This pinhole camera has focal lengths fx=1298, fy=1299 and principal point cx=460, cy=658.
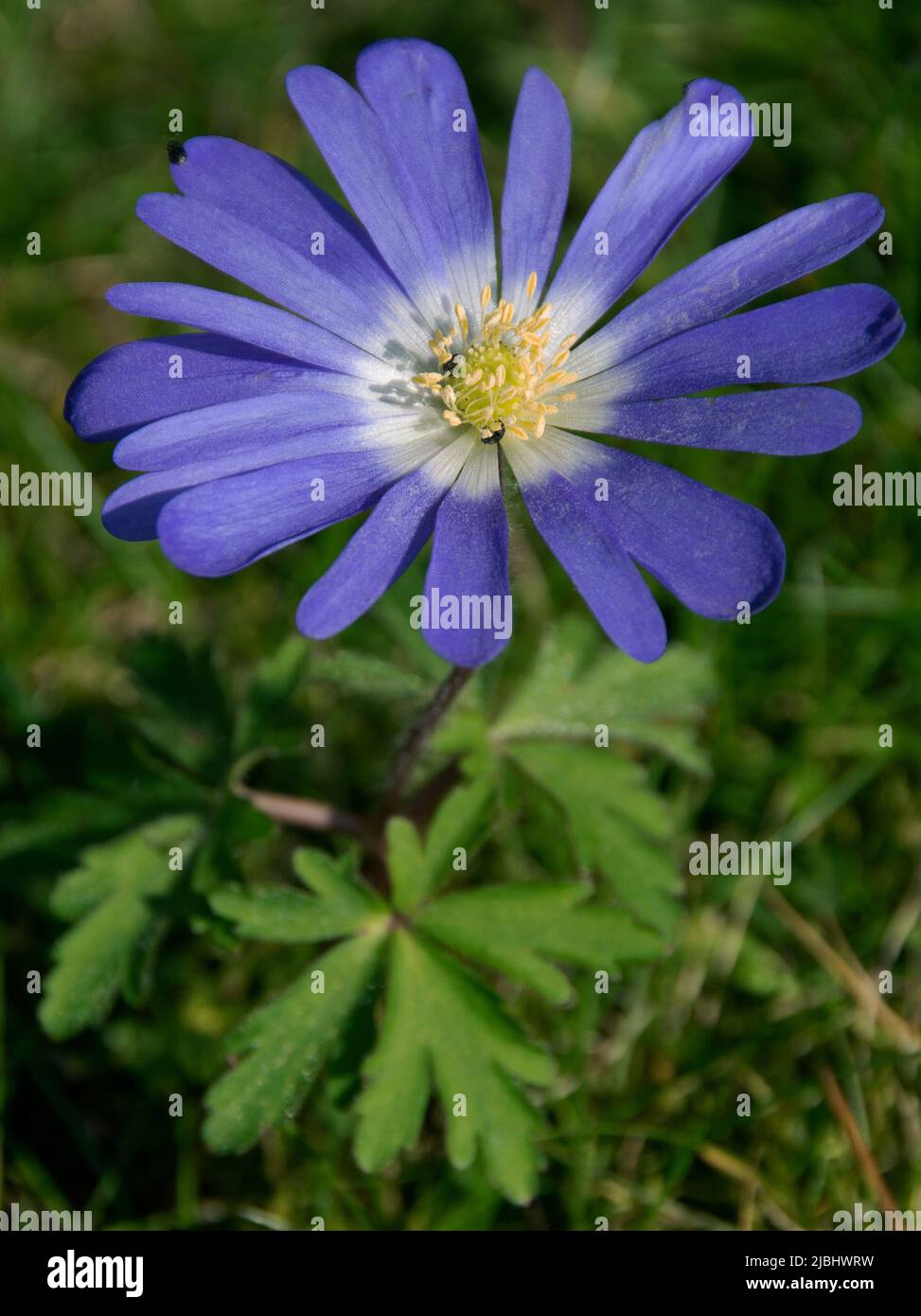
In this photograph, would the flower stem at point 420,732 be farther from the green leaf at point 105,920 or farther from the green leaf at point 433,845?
the green leaf at point 105,920

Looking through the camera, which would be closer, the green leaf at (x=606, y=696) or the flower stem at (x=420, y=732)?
the flower stem at (x=420, y=732)

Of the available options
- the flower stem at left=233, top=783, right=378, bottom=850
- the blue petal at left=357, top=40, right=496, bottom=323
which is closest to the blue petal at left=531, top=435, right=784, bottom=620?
the blue petal at left=357, top=40, right=496, bottom=323

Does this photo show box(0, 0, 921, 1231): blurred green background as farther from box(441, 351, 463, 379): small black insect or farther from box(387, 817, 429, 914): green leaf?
box(441, 351, 463, 379): small black insect

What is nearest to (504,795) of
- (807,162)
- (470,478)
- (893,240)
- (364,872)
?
(364,872)

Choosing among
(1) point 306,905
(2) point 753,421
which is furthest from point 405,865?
(2) point 753,421

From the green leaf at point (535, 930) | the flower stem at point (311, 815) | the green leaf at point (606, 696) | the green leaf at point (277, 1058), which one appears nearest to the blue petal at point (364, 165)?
the green leaf at point (606, 696)

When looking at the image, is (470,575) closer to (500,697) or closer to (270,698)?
(270,698)

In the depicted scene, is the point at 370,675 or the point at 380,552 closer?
the point at 380,552
